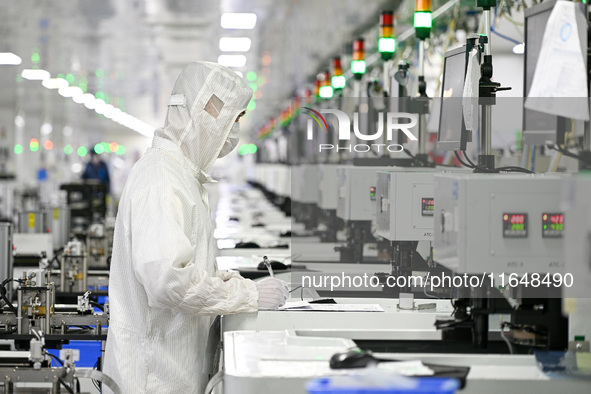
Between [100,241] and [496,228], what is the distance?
4.47m

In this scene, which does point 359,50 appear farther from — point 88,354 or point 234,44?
point 88,354

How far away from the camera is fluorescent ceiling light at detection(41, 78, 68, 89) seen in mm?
13498

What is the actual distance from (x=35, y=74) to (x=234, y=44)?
4479 mm

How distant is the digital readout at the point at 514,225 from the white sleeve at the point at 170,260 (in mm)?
914

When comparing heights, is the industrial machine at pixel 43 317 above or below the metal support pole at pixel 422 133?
below

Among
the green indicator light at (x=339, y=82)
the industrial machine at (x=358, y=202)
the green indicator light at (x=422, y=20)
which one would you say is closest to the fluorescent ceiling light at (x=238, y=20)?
the green indicator light at (x=339, y=82)

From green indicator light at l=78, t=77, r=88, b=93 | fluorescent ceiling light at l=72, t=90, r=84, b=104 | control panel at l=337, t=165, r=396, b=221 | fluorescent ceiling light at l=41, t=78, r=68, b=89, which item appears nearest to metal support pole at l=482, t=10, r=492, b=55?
control panel at l=337, t=165, r=396, b=221

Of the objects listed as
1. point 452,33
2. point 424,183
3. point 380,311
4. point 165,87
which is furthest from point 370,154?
point 165,87

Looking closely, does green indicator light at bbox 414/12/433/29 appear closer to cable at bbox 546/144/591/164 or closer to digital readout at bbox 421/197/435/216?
digital readout at bbox 421/197/435/216

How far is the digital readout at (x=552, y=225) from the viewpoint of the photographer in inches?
103

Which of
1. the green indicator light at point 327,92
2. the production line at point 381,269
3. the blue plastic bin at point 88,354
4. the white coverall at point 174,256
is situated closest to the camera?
the production line at point 381,269

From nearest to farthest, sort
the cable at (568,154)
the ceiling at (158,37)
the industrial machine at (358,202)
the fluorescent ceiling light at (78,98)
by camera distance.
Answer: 1. the cable at (568,154)
2. the industrial machine at (358,202)
3. the ceiling at (158,37)
4. the fluorescent ceiling light at (78,98)

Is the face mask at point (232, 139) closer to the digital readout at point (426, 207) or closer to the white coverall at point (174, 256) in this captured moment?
the white coverall at point (174, 256)

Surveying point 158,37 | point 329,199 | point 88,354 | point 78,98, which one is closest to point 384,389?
point 88,354
